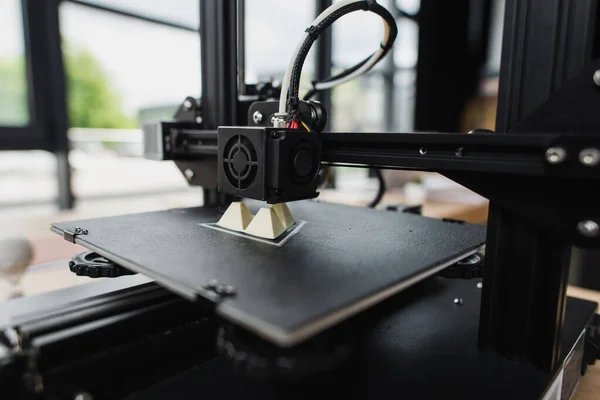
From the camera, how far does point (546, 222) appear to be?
45 centimetres

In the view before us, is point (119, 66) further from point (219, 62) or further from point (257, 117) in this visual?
point (257, 117)

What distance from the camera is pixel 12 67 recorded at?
150 centimetres

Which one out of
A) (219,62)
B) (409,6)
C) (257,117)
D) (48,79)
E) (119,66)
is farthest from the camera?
(409,6)

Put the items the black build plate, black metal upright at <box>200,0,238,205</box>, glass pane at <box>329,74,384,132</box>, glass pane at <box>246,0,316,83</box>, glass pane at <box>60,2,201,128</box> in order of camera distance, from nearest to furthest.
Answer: the black build plate
black metal upright at <box>200,0,238,205</box>
glass pane at <box>60,2,201,128</box>
glass pane at <box>246,0,316,83</box>
glass pane at <box>329,74,384,132</box>

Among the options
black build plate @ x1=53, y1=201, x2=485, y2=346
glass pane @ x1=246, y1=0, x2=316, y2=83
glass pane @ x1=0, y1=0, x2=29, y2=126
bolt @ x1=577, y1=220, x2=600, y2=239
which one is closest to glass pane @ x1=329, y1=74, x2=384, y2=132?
glass pane @ x1=246, y1=0, x2=316, y2=83

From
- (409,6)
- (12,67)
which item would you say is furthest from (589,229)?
(409,6)

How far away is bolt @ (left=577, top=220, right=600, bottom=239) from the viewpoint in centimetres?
42

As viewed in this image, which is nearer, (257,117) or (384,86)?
(257,117)

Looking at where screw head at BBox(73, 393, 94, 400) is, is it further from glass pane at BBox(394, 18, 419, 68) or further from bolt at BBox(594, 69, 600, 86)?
glass pane at BBox(394, 18, 419, 68)

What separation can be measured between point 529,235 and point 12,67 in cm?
171

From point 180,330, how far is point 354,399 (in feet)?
0.70

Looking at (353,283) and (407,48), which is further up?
(407,48)

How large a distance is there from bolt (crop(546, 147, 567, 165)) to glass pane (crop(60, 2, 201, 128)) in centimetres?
142

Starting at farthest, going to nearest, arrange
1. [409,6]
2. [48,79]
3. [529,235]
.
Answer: [409,6], [48,79], [529,235]
